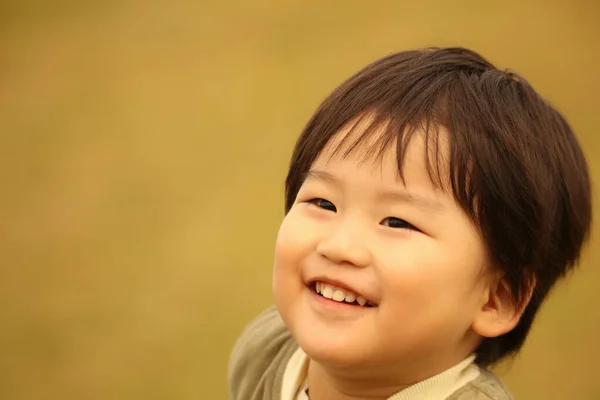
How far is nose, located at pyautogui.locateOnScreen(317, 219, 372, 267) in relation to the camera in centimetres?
70

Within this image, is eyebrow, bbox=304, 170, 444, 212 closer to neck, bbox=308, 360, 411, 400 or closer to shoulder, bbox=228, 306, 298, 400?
neck, bbox=308, 360, 411, 400

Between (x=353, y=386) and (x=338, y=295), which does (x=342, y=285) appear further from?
(x=353, y=386)

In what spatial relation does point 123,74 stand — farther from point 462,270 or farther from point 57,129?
point 462,270

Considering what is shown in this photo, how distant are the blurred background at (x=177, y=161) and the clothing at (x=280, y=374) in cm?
55

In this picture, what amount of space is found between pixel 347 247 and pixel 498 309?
19 cm

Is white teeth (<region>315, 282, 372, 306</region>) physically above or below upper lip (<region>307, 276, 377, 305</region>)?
below

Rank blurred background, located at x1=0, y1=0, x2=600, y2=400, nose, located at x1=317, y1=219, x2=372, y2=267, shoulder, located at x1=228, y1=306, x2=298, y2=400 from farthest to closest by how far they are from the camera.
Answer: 1. blurred background, located at x1=0, y1=0, x2=600, y2=400
2. shoulder, located at x1=228, y1=306, x2=298, y2=400
3. nose, located at x1=317, y1=219, x2=372, y2=267

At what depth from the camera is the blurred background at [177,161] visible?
161cm

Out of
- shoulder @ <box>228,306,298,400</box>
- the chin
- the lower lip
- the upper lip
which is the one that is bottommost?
shoulder @ <box>228,306,298,400</box>

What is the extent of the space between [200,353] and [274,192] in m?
0.48

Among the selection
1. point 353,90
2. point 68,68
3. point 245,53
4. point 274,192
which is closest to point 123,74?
point 68,68

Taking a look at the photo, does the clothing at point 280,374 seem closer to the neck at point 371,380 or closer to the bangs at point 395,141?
the neck at point 371,380

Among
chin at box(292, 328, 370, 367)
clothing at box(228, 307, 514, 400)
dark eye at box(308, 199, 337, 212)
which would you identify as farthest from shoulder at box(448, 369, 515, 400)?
dark eye at box(308, 199, 337, 212)

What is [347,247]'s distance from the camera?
706 millimetres
